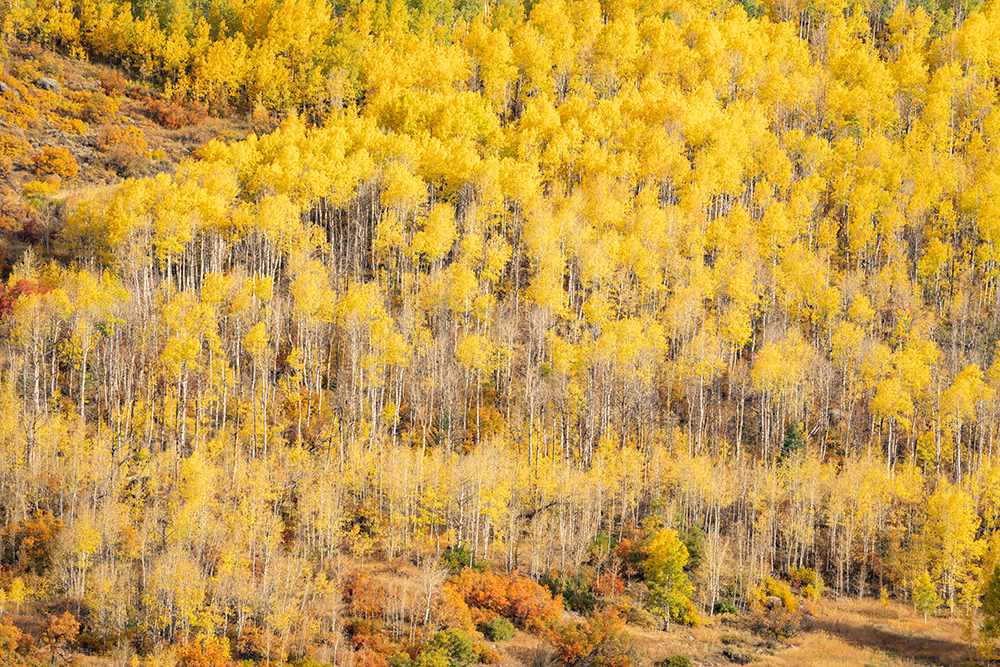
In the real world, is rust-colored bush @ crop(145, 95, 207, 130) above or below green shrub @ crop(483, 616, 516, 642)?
above

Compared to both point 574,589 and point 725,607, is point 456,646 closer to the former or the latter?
point 574,589

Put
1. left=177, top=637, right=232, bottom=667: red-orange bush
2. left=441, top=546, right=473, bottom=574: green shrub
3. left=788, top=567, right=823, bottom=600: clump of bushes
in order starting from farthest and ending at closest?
left=788, top=567, right=823, bottom=600: clump of bushes, left=441, top=546, right=473, bottom=574: green shrub, left=177, top=637, right=232, bottom=667: red-orange bush

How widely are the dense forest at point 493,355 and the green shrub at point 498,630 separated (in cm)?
148

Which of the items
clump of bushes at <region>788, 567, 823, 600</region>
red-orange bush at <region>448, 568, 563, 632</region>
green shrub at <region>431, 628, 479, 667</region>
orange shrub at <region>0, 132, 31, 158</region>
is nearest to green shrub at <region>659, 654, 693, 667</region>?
red-orange bush at <region>448, 568, 563, 632</region>

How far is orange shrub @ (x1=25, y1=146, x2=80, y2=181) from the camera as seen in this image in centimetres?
7750

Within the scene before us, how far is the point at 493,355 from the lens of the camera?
6097 cm

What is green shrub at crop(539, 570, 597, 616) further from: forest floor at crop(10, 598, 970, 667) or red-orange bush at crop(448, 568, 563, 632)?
forest floor at crop(10, 598, 970, 667)

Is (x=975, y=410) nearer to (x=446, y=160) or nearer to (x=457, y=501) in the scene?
(x=457, y=501)

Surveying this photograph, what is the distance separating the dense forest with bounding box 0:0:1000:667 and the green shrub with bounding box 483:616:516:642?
4.87ft

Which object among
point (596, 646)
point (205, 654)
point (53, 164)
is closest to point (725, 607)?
point (596, 646)

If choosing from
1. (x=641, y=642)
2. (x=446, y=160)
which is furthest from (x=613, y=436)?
(x=446, y=160)

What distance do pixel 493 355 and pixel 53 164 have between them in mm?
46459

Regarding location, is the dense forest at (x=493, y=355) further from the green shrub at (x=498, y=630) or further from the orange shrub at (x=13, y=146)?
the green shrub at (x=498, y=630)

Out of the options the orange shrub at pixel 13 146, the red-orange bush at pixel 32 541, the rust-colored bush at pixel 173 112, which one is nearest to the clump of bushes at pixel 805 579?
the red-orange bush at pixel 32 541
